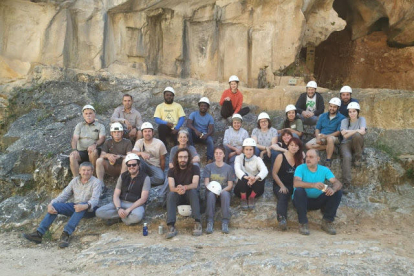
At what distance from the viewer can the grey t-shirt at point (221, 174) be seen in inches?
249

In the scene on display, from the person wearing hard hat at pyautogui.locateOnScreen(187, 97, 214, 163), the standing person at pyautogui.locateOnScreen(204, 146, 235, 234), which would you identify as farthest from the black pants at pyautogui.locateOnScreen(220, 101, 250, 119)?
the standing person at pyautogui.locateOnScreen(204, 146, 235, 234)

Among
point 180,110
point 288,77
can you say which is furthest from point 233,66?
point 180,110

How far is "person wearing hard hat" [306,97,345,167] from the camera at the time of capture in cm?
734

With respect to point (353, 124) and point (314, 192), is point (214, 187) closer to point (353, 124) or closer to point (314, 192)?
point (314, 192)

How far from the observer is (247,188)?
642cm

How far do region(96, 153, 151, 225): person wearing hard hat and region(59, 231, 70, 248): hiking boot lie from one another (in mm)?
521

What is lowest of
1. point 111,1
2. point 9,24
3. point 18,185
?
point 18,185

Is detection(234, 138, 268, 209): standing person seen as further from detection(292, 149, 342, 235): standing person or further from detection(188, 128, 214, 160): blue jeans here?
detection(188, 128, 214, 160): blue jeans

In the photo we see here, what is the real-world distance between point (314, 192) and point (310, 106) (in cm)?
306

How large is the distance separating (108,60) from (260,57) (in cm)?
465

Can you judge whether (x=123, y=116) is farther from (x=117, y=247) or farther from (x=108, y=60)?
(x=108, y=60)

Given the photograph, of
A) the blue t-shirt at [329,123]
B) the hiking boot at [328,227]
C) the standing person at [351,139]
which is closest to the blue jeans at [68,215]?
the hiking boot at [328,227]

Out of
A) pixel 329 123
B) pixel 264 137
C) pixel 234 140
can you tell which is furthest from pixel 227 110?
pixel 329 123

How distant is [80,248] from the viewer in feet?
18.8
